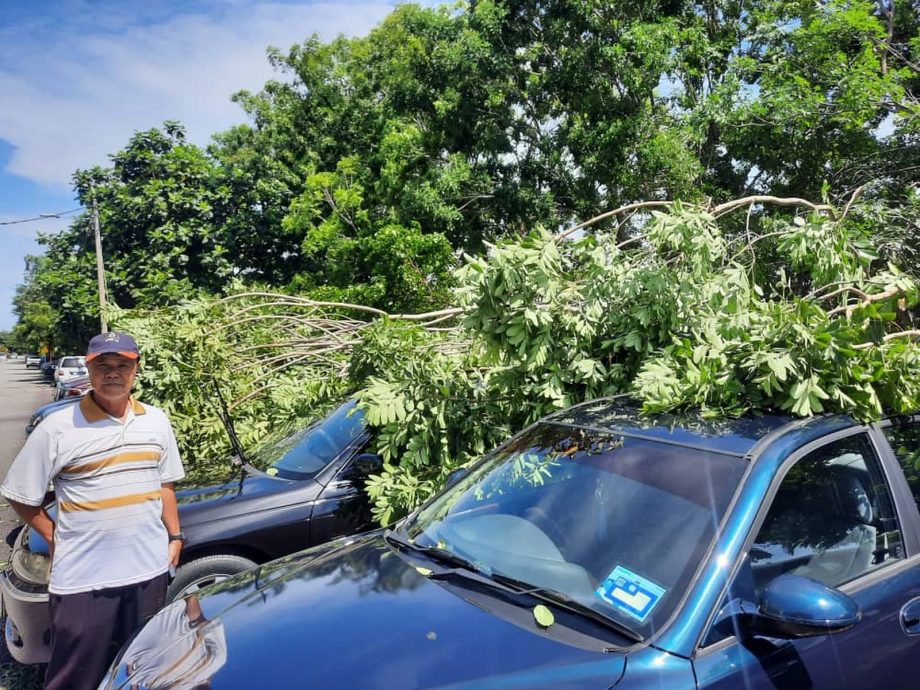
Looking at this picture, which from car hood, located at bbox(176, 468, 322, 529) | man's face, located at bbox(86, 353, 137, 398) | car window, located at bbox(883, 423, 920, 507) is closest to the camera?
car window, located at bbox(883, 423, 920, 507)

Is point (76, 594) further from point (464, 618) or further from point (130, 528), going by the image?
point (464, 618)

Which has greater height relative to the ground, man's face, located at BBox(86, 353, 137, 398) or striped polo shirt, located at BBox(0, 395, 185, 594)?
man's face, located at BBox(86, 353, 137, 398)

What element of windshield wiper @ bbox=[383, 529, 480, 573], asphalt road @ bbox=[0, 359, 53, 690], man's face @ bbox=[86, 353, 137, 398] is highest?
man's face @ bbox=[86, 353, 137, 398]

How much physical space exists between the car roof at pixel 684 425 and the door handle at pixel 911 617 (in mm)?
704

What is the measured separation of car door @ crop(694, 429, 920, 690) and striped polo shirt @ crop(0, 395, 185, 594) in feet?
8.22

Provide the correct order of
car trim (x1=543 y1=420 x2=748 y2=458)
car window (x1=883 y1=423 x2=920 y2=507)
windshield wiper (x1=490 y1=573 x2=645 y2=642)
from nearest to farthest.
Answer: windshield wiper (x1=490 y1=573 x2=645 y2=642) → car trim (x1=543 y1=420 x2=748 y2=458) → car window (x1=883 y1=423 x2=920 y2=507)

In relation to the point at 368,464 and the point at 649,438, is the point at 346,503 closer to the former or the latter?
the point at 368,464

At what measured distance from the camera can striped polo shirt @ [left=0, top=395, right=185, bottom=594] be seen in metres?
3.05

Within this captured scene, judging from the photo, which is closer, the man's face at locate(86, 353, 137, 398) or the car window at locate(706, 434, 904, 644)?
the car window at locate(706, 434, 904, 644)

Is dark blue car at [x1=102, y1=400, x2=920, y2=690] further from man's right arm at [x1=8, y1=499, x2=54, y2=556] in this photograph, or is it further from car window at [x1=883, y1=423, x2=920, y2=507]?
man's right arm at [x1=8, y1=499, x2=54, y2=556]

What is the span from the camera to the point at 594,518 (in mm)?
2520

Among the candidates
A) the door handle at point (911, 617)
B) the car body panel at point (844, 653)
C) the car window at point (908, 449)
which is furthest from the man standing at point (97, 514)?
the car window at point (908, 449)

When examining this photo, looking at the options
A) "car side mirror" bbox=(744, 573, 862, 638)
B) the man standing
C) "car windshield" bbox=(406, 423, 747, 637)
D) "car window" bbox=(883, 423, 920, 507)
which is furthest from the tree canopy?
the man standing

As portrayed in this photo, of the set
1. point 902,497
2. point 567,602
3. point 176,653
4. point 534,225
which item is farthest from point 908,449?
point 534,225
